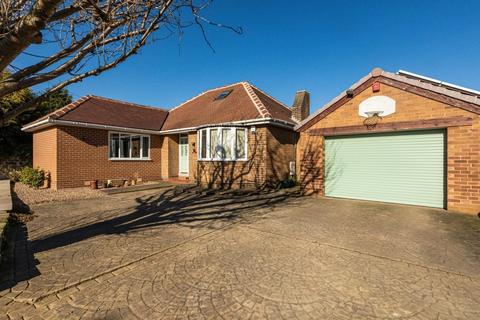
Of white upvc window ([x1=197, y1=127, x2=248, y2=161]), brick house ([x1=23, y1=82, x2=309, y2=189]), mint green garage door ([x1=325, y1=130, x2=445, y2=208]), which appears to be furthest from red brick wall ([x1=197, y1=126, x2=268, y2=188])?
mint green garage door ([x1=325, y1=130, x2=445, y2=208])

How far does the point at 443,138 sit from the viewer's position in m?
7.93

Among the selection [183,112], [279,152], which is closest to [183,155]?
[183,112]

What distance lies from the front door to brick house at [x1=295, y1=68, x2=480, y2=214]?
749cm

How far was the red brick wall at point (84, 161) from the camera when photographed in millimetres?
11664

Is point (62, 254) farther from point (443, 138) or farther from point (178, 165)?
point (178, 165)

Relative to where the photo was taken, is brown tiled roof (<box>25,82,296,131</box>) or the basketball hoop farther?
brown tiled roof (<box>25,82,296,131</box>)

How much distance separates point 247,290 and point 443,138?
828 centimetres

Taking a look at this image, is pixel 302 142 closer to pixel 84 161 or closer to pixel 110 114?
pixel 84 161

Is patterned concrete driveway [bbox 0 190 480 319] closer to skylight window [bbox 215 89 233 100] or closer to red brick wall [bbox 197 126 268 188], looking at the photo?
red brick wall [bbox 197 126 268 188]

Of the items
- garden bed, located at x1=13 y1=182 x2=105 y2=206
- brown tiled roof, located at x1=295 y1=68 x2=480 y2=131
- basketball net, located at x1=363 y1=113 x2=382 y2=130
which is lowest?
garden bed, located at x1=13 y1=182 x2=105 y2=206

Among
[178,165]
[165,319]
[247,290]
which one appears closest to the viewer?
[165,319]

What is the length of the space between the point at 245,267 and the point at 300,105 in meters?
12.7

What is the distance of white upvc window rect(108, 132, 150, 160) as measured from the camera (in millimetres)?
13484

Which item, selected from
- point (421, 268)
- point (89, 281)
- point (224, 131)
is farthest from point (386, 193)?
point (89, 281)
